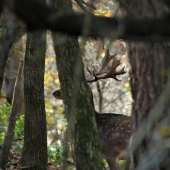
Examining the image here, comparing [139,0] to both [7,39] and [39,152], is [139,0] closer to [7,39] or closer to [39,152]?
[7,39]

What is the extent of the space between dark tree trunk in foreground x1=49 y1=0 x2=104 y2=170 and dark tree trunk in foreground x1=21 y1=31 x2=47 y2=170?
1.77 m

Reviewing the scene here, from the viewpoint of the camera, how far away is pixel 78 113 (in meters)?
3.57

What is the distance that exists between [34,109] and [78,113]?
6.58 feet

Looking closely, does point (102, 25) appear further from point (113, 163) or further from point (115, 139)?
point (113, 163)

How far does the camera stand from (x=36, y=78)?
5391 mm

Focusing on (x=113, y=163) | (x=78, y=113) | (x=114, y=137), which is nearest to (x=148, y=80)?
(x=78, y=113)

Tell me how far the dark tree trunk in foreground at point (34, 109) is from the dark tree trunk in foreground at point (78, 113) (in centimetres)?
177

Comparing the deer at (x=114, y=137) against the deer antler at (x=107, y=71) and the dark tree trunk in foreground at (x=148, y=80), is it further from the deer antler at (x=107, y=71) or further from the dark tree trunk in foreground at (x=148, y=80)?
the dark tree trunk in foreground at (x=148, y=80)

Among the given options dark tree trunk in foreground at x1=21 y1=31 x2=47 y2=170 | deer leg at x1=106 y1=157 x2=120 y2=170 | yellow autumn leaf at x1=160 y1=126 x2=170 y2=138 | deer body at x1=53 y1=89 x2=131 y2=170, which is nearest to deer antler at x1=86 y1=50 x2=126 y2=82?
deer body at x1=53 y1=89 x2=131 y2=170

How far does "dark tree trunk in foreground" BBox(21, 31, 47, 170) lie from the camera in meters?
5.32

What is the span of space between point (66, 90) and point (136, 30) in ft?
5.93

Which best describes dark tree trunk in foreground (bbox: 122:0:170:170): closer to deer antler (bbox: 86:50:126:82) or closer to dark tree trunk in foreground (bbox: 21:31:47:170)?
dark tree trunk in foreground (bbox: 21:31:47:170)

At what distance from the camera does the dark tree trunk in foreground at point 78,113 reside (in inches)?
138

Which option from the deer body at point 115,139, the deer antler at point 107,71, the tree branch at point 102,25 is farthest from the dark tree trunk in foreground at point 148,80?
the deer antler at point 107,71
